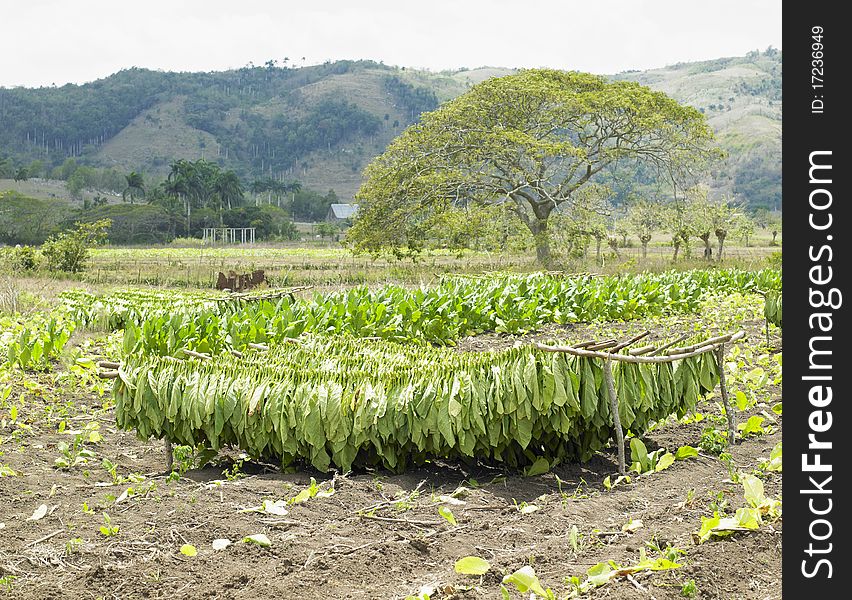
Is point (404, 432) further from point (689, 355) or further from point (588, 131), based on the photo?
point (588, 131)

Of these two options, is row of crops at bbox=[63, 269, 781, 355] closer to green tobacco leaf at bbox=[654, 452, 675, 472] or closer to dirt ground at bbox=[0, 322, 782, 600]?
dirt ground at bbox=[0, 322, 782, 600]

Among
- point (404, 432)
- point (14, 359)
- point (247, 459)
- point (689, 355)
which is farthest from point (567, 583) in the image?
point (14, 359)

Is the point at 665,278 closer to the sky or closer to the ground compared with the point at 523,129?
closer to the ground

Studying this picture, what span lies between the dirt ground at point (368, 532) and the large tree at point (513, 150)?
818 inches

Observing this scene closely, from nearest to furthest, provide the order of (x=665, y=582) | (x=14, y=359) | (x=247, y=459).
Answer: (x=665, y=582) → (x=247, y=459) → (x=14, y=359)

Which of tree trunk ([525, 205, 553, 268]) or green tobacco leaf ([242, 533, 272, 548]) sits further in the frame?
tree trunk ([525, 205, 553, 268])

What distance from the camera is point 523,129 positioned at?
27.7 metres

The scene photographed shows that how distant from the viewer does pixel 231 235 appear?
2997 inches

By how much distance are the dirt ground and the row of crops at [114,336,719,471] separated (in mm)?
172

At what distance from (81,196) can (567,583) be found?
11267 cm

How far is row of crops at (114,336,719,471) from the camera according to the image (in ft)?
13.1

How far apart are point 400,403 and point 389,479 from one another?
40cm

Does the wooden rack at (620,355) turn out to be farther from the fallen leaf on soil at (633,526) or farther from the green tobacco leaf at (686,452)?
the fallen leaf on soil at (633,526)

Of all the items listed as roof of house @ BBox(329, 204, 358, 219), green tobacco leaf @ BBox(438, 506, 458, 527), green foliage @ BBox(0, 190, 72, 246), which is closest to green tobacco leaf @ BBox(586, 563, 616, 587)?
green tobacco leaf @ BBox(438, 506, 458, 527)
